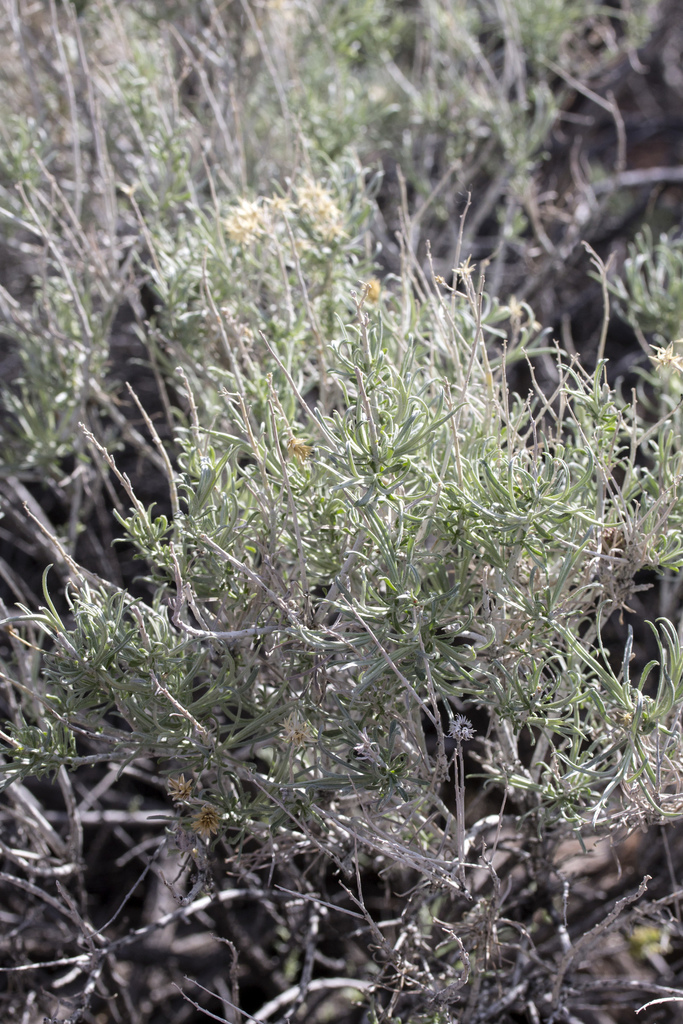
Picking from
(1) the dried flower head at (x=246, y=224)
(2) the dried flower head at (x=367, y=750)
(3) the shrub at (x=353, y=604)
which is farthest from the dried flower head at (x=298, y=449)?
(1) the dried flower head at (x=246, y=224)

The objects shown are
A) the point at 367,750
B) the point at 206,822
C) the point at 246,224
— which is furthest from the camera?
the point at 246,224

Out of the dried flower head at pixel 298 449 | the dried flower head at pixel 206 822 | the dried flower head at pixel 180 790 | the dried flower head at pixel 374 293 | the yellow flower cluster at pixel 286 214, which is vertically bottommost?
the dried flower head at pixel 206 822

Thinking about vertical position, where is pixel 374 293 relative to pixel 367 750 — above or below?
above

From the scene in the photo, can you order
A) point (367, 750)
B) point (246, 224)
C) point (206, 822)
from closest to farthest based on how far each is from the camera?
point (367, 750)
point (206, 822)
point (246, 224)

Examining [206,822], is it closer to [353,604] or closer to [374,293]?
[353,604]

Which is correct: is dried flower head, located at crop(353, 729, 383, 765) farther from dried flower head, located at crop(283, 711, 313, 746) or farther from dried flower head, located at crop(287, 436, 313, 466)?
dried flower head, located at crop(287, 436, 313, 466)

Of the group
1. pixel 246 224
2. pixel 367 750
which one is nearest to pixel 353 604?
pixel 367 750

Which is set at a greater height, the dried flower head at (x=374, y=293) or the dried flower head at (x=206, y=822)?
the dried flower head at (x=374, y=293)

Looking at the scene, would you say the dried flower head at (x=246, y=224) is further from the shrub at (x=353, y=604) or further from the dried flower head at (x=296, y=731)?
the dried flower head at (x=296, y=731)
